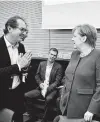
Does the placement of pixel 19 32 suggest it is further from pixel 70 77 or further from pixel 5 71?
pixel 70 77

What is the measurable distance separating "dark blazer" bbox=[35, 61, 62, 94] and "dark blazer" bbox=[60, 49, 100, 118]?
5.88 feet

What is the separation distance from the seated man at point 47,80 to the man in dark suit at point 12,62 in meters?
1.60

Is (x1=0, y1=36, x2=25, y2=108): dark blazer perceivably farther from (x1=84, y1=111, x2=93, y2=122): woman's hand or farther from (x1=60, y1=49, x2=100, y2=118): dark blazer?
(x1=84, y1=111, x2=93, y2=122): woman's hand

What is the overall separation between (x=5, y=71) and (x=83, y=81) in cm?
71

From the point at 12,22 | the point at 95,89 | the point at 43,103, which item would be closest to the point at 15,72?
the point at 12,22

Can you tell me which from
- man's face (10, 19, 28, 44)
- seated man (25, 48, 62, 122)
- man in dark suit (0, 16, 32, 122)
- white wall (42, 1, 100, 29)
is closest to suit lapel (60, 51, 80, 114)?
man in dark suit (0, 16, 32, 122)

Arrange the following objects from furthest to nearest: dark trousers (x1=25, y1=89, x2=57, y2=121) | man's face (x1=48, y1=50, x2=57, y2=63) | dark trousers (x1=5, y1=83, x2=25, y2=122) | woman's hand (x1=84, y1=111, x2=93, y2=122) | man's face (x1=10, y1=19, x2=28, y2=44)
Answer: man's face (x1=48, y1=50, x2=57, y2=63) < dark trousers (x1=25, y1=89, x2=57, y2=121) < dark trousers (x1=5, y1=83, x2=25, y2=122) < man's face (x1=10, y1=19, x2=28, y2=44) < woman's hand (x1=84, y1=111, x2=93, y2=122)

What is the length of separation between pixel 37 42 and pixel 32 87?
0.98m

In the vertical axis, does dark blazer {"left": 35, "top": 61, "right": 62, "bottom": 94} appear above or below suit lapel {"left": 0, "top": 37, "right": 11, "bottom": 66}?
below

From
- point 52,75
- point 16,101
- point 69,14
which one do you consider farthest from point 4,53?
point 69,14

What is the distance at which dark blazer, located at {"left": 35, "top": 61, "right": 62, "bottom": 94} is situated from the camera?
4044 mm

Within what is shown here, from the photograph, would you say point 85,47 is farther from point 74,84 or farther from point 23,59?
point 23,59

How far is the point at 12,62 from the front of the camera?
222 centimetres

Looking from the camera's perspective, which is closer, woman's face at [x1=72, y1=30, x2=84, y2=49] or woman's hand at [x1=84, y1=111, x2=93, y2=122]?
woman's hand at [x1=84, y1=111, x2=93, y2=122]
